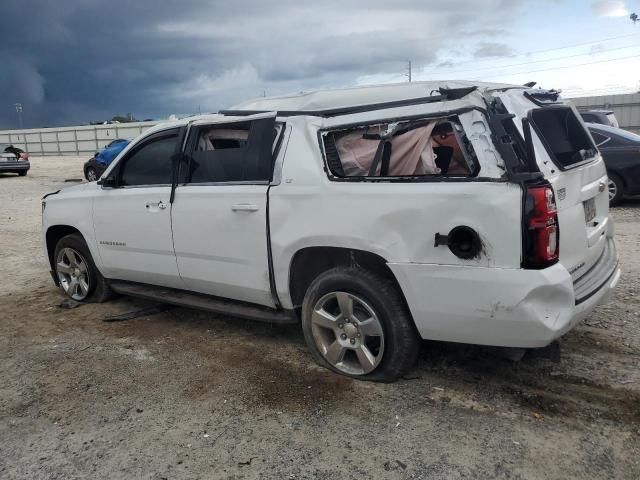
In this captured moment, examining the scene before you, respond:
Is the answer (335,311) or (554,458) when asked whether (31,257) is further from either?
(554,458)

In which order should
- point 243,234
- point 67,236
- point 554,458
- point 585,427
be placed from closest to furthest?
1. point 554,458
2. point 585,427
3. point 243,234
4. point 67,236

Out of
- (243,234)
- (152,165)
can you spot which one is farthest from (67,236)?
(243,234)

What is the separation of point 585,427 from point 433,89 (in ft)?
6.98

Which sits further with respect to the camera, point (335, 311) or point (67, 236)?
point (67, 236)

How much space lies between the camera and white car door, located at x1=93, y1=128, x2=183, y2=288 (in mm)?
4625

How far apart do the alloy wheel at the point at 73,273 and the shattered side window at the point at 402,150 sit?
3230 millimetres

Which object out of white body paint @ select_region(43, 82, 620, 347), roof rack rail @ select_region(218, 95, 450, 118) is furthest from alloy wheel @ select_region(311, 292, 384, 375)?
roof rack rail @ select_region(218, 95, 450, 118)

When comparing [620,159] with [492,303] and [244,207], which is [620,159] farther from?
[244,207]

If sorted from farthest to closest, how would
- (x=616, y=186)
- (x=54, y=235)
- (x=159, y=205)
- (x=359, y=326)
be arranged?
(x=616, y=186)
(x=54, y=235)
(x=159, y=205)
(x=359, y=326)

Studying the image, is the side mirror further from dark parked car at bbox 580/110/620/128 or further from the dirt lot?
dark parked car at bbox 580/110/620/128

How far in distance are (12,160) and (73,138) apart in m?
34.7

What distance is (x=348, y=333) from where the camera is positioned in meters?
3.66

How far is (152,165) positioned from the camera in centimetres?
482

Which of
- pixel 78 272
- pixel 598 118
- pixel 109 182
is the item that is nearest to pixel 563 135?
pixel 109 182
